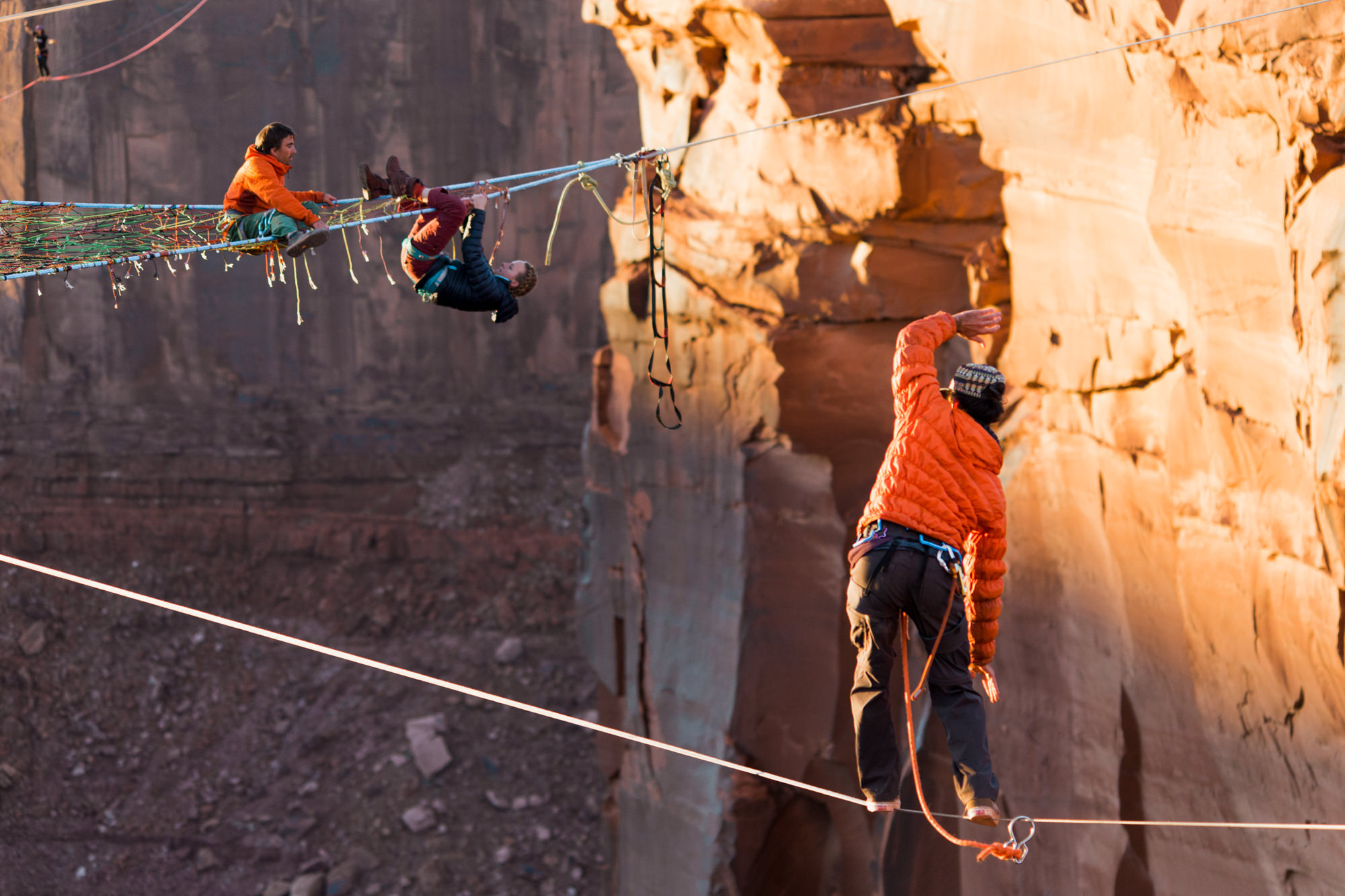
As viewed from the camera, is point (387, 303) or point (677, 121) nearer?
point (677, 121)

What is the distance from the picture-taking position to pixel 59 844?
14.6 meters

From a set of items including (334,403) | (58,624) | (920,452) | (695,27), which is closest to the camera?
(920,452)

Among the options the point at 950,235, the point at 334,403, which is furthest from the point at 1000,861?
the point at 334,403

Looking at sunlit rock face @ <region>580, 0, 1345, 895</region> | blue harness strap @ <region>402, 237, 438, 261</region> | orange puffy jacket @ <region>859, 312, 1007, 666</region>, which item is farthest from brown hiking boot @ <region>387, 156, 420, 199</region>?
sunlit rock face @ <region>580, 0, 1345, 895</region>

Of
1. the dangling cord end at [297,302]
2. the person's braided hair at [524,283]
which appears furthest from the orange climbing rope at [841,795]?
the person's braided hair at [524,283]

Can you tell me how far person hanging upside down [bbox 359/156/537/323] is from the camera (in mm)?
6293

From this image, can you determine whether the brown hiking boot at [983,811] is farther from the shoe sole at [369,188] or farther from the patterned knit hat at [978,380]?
the shoe sole at [369,188]

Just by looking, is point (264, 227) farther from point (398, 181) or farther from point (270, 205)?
point (398, 181)

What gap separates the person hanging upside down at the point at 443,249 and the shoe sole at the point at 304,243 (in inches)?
14.6

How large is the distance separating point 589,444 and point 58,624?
8.98 m

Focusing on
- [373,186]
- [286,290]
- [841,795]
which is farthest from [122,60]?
[841,795]

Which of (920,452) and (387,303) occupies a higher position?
(387,303)

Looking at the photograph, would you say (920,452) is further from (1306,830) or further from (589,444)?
(589,444)

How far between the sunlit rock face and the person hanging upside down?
3.93m
